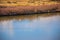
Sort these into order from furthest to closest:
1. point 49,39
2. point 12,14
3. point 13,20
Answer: point 12,14
point 13,20
point 49,39

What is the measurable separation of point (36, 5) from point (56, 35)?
65 cm

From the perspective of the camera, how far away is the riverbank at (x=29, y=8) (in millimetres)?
1379

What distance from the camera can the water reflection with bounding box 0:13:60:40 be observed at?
92 cm

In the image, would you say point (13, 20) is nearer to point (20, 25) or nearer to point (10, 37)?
point (20, 25)

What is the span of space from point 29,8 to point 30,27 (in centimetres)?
38

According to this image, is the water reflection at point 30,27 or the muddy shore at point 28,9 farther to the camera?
the muddy shore at point 28,9

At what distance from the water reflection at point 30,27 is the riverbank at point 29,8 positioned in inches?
2.8

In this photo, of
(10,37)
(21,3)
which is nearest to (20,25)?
(10,37)

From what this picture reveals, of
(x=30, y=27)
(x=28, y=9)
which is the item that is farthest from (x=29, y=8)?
(x=30, y=27)

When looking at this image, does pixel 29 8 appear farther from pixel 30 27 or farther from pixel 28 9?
pixel 30 27

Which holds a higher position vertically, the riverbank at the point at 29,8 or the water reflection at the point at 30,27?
the riverbank at the point at 29,8

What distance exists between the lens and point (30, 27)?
1102 millimetres

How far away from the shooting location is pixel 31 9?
1.45m

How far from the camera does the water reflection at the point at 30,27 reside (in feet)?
3.03
